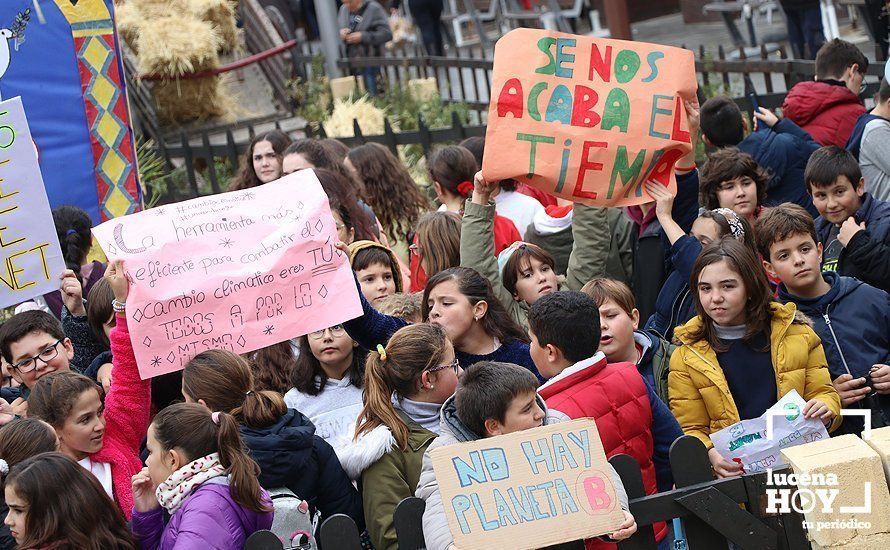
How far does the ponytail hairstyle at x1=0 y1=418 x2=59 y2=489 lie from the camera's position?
12.7ft

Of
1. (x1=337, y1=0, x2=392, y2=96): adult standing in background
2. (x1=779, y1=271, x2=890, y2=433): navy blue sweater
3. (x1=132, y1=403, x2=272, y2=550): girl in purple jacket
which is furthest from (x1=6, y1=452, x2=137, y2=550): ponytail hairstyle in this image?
(x1=337, y1=0, x2=392, y2=96): adult standing in background

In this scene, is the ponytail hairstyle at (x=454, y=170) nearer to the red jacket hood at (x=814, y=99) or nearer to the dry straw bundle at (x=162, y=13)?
the red jacket hood at (x=814, y=99)

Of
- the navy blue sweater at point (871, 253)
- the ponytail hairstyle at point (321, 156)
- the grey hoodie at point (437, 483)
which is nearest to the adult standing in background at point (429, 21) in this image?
the ponytail hairstyle at point (321, 156)

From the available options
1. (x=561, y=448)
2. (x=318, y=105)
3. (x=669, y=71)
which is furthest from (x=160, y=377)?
(x=318, y=105)

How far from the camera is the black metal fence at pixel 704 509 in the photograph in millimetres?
3699

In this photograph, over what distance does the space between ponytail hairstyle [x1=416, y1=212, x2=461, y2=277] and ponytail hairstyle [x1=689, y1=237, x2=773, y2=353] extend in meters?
1.39

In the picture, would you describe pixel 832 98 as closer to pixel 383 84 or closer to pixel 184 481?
pixel 184 481

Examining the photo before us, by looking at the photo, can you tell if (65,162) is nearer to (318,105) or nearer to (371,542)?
(371,542)

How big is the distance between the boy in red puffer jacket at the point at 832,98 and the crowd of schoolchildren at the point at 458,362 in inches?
41.9

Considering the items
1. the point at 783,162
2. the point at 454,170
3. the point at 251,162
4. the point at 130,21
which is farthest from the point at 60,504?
the point at 130,21

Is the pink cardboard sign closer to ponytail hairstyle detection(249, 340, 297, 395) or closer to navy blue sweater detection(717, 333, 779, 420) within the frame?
ponytail hairstyle detection(249, 340, 297, 395)

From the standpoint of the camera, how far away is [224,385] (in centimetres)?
418

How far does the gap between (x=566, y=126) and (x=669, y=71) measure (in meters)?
0.50

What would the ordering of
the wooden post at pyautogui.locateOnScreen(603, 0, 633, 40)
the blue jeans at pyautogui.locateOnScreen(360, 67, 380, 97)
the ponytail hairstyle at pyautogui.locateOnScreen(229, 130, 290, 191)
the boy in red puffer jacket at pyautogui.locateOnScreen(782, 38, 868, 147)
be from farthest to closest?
1. the wooden post at pyautogui.locateOnScreen(603, 0, 633, 40)
2. the blue jeans at pyautogui.locateOnScreen(360, 67, 380, 97)
3. the boy in red puffer jacket at pyautogui.locateOnScreen(782, 38, 868, 147)
4. the ponytail hairstyle at pyautogui.locateOnScreen(229, 130, 290, 191)
